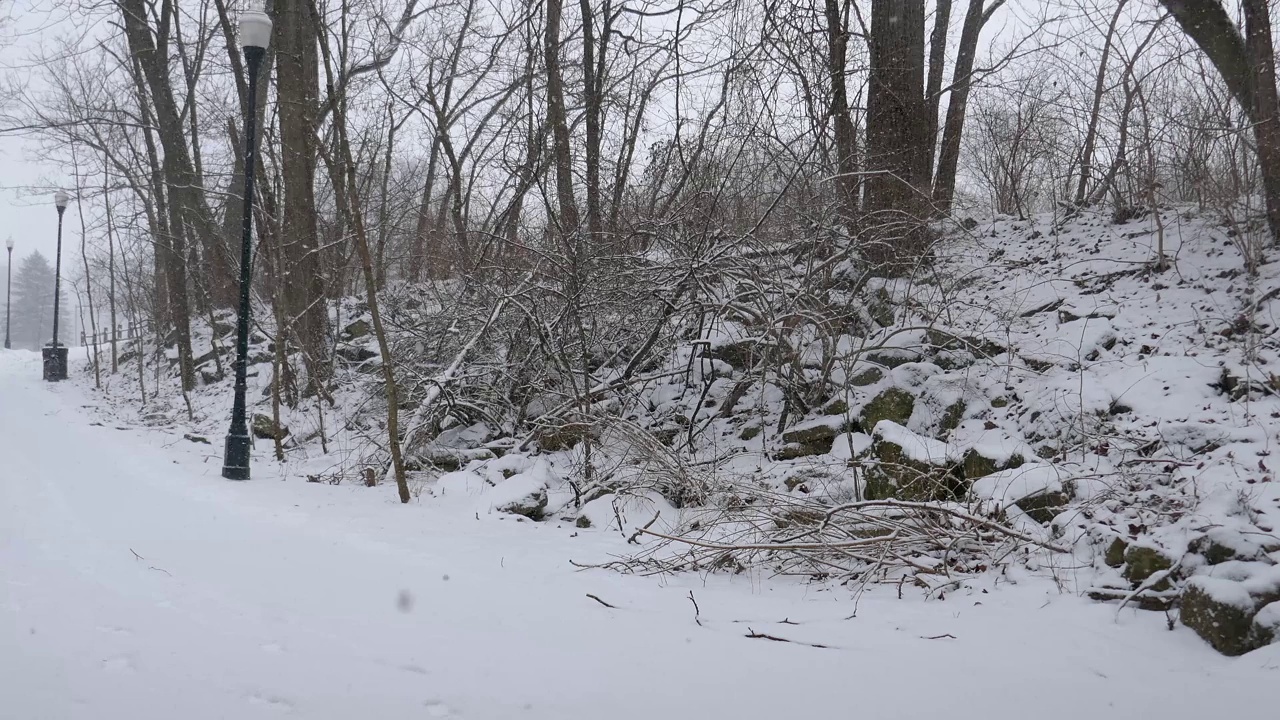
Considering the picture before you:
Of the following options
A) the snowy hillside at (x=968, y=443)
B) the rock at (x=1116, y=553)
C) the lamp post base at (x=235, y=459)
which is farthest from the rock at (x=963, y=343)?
the lamp post base at (x=235, y=459)

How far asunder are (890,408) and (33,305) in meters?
86.1

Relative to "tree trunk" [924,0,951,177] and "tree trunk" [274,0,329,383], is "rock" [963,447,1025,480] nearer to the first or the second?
"tree trunk" [924,0,951,177]

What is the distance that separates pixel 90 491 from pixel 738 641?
5860 millimetres

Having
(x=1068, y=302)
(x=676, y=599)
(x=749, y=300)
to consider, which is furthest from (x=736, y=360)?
(x=676, y=599)

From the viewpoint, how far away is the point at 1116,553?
158 inches

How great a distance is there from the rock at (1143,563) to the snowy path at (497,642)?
0.31 metres

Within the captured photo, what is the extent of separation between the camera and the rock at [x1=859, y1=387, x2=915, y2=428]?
703 cm

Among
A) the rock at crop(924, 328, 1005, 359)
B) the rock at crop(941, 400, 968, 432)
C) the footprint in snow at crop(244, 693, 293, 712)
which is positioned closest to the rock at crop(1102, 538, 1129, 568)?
the rock at crop(941, 400, 968, 432)

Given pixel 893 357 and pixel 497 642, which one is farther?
pixel 893 357

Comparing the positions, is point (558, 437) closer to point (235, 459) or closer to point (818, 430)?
point (818, 430)

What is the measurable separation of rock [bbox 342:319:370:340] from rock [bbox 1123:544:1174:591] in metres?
12.9

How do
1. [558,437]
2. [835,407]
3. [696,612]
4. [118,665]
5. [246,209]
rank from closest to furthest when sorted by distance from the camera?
1. [118,665]
2. [696,612]
3. [835,407]
4. [558,437]
5. [246,209]

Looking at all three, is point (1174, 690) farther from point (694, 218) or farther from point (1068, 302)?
point (694, 218)

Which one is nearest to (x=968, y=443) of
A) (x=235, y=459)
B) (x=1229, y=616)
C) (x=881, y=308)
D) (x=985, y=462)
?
(x=985, y=462)
